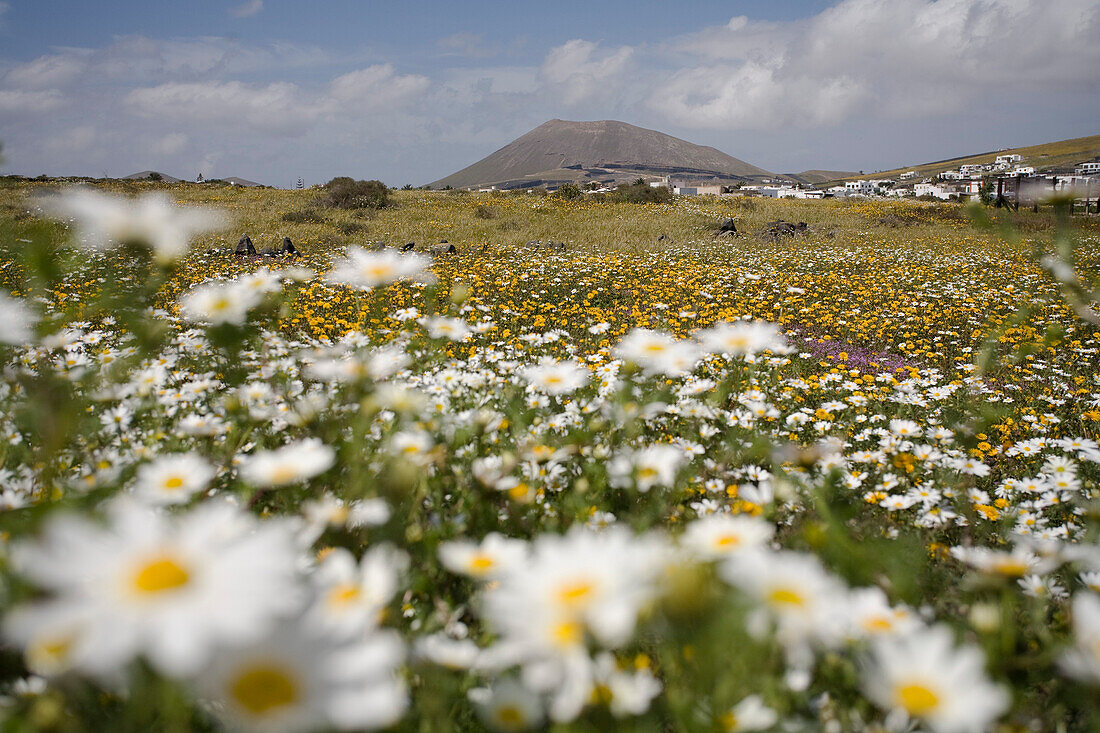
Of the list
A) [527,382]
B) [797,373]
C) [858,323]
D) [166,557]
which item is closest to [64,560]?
[166,557]

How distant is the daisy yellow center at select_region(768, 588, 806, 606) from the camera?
2.30ft

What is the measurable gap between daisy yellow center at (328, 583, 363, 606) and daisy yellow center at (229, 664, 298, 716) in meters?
0.24

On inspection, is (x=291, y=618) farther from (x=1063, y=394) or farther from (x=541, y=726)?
(x=1063, y=394)

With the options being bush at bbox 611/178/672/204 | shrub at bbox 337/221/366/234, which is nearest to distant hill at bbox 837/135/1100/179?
bush at bbox 611/178/672/204

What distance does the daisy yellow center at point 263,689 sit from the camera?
515 mm

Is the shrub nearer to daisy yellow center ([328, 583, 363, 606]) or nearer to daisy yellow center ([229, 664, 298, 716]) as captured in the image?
daisy yellow center ([328, 583, 363, 606])

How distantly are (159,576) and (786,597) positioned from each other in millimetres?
751

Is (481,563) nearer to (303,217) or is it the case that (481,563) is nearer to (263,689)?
(263,689)

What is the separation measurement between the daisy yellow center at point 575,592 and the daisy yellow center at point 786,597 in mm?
249

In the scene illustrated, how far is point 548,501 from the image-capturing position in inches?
63.2

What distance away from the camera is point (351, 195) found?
17828 mm

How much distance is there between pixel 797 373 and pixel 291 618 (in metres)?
3.85

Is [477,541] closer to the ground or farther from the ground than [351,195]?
closer to the ground

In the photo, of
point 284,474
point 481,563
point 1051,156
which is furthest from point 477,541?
point 1051,156
